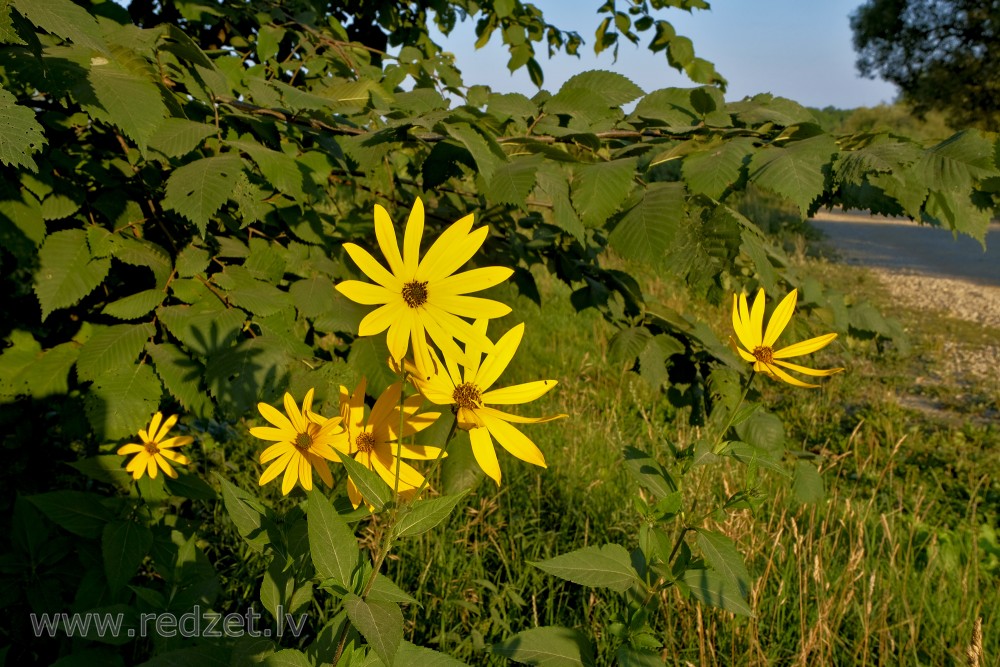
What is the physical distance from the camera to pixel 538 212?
2109 mm

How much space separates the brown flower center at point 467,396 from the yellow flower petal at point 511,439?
19 millimetres

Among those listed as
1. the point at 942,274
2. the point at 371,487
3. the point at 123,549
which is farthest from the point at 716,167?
the point at 942,274

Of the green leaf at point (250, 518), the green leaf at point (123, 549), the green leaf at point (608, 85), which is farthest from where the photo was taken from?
the green leaf at point (608, 85)

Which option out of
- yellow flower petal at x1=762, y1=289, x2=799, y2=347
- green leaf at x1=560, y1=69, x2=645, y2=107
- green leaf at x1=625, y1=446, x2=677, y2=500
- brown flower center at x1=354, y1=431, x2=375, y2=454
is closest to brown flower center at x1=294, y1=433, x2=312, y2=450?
brown flower center at x1=354, y1=431, x2=375, y2=454

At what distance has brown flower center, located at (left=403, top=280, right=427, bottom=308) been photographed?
82 cm

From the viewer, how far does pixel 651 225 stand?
1208mm

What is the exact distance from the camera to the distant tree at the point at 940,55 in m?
19.8

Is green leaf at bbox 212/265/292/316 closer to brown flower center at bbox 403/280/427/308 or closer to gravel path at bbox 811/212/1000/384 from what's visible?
brown flower center at bbox 403/280/427/308

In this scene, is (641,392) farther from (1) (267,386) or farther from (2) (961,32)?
(2) (961,32)

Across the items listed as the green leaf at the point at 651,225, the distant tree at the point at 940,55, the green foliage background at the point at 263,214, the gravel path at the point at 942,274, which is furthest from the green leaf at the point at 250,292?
the distant tree at the point at 940,55

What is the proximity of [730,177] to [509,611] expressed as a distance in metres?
1.57

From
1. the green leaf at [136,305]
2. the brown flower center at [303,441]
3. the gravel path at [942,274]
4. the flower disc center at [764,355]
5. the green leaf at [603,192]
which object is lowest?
the gravel path at [942,274]

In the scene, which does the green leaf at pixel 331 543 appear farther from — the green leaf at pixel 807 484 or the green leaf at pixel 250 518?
the green leaf at pixel 807 484

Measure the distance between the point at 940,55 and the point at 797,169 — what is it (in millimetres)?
24886
